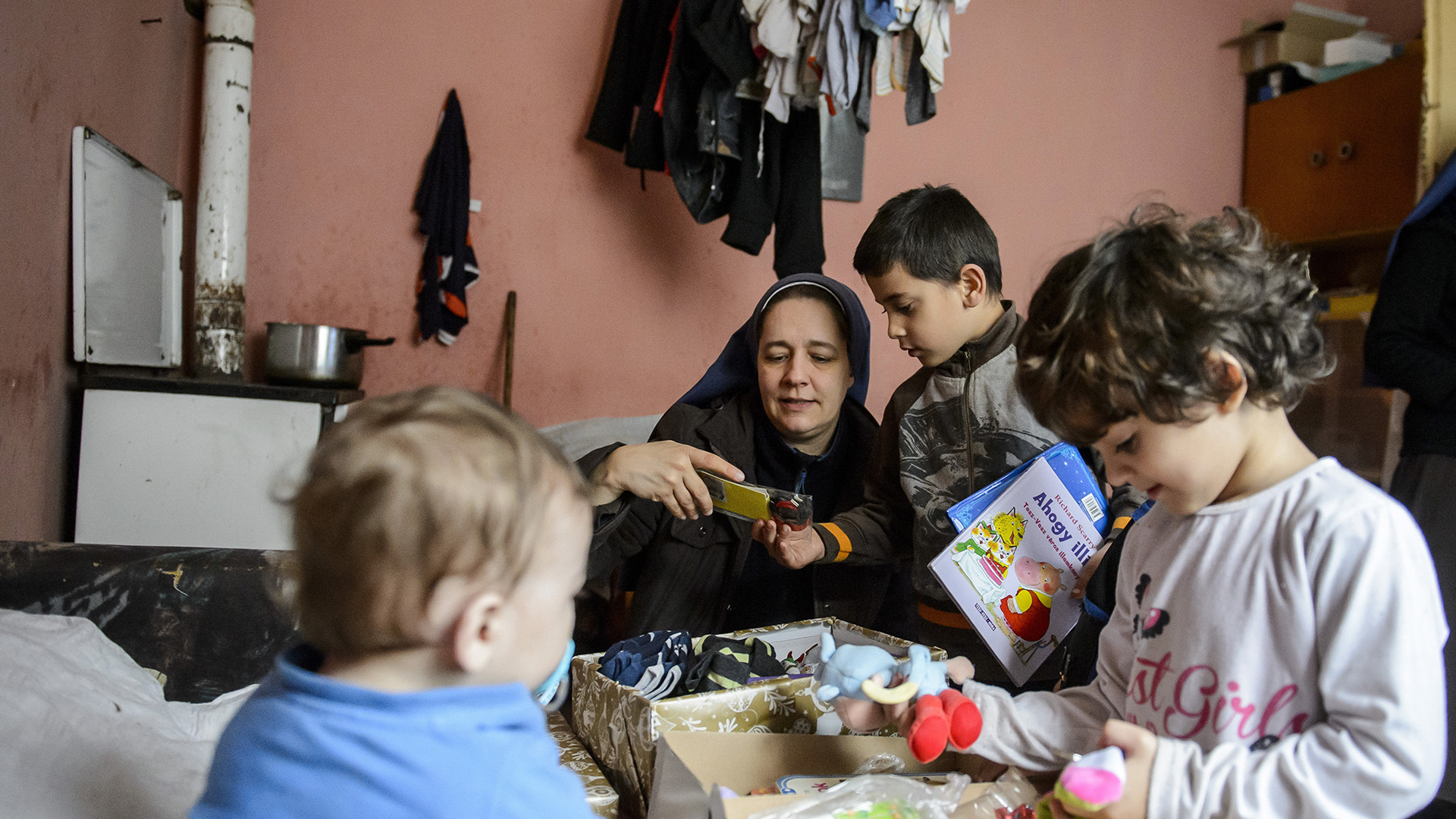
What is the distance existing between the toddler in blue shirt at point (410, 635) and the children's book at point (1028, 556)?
577 mm

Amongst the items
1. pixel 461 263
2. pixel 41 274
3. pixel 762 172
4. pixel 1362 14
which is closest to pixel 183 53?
pixel 461 263

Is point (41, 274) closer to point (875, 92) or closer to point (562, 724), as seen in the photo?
point (562, 724)

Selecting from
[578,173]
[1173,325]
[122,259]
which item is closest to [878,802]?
[1173,325]

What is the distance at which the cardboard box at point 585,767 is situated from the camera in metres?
0.93

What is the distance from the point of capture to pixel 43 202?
1.64 metres

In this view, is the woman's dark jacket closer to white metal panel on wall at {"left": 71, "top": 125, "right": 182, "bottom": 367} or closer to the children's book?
the children's book

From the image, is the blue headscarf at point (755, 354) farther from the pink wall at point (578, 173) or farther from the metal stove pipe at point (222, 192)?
the metal stove pipe at point (222, 192)

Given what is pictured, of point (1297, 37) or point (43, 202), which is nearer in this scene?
point (43, 202)

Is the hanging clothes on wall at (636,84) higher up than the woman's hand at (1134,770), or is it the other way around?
the hanging clothes on wall at (636,84)

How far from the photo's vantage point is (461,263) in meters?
2.85

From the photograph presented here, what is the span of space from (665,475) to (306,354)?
1400 mm

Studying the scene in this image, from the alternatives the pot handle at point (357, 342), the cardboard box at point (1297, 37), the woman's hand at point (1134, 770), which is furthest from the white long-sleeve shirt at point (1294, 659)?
the cardboard box at point (1297, 37)

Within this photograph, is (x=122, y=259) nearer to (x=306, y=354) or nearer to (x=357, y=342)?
(x=306, y=354)

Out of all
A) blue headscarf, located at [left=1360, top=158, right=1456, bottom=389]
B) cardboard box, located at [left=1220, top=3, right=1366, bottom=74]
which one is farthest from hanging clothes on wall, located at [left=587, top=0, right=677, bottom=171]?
cardboard box, located at [left=1220, top=3, right=1366, bottom=74]
